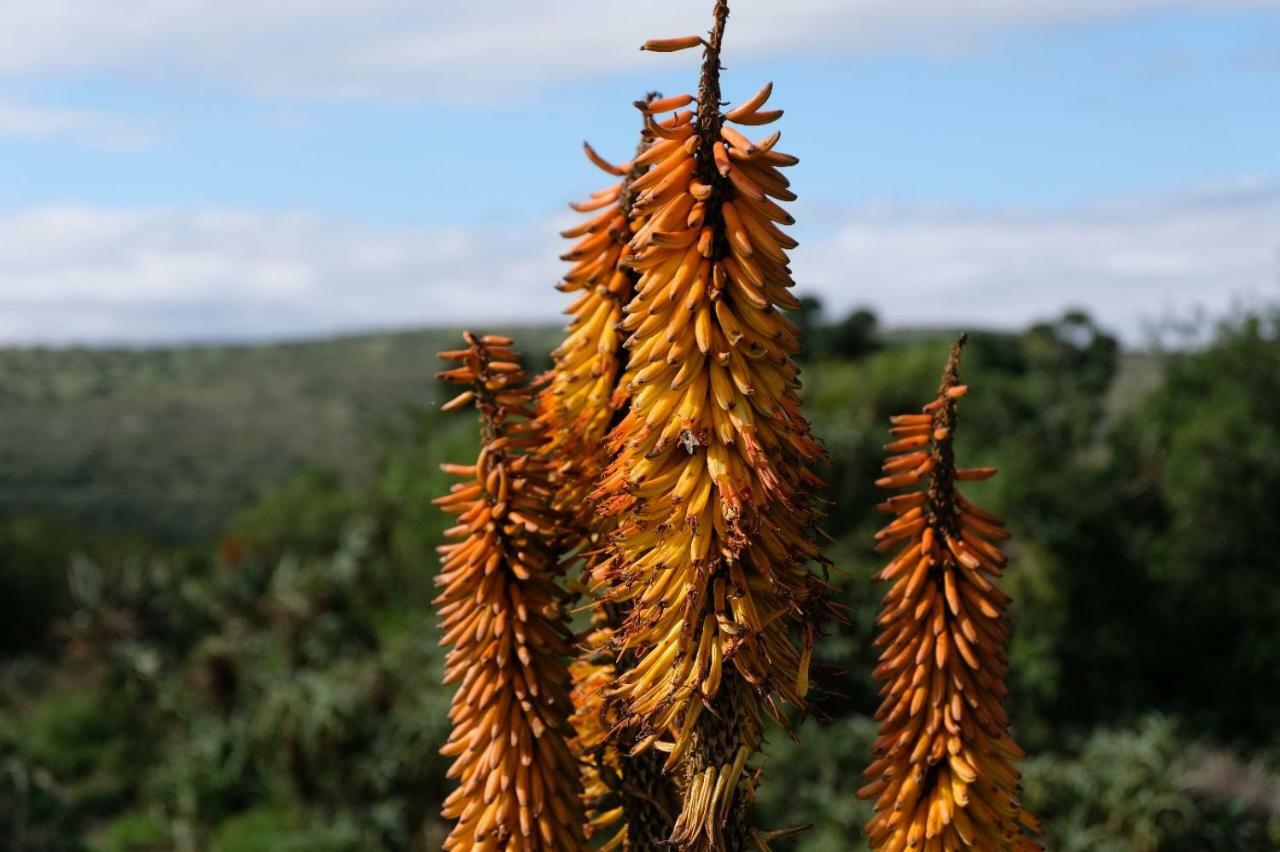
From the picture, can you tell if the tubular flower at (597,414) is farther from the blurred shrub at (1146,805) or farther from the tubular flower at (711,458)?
the blurred shrub at (1146,805)

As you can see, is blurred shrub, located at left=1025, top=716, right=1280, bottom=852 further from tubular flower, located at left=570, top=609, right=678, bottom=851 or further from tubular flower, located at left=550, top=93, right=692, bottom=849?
tubular flower, located at left=550, top=93, right=692, bottom=849

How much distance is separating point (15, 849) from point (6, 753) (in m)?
6.40

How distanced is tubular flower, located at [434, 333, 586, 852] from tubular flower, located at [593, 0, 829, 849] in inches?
25.7

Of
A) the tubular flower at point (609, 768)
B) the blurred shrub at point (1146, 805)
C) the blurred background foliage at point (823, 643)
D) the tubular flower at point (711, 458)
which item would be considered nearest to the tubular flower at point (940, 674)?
the tubular flower at point (711, 458)

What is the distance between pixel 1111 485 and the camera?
4281 cm

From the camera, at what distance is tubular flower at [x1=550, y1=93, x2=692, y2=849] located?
5285 millimetres

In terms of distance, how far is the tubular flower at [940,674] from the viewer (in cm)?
514

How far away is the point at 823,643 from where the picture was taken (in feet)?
101

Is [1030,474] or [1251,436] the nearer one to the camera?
[1030,474]

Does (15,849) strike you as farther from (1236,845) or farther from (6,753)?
(1236,845)

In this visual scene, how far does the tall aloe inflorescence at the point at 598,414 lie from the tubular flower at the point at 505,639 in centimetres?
12

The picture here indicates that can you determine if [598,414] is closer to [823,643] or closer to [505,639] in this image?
[505,639]

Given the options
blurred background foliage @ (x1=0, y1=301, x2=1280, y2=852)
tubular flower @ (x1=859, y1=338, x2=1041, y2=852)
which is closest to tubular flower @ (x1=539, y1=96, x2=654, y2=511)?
tubular flower @ (x1=859, y1=338, x2=1041, y2=852)

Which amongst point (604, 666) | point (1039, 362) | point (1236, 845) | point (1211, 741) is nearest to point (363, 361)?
point (1039, 362)
